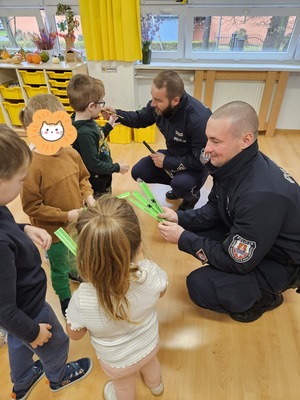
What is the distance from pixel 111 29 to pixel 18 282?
299 centimetres

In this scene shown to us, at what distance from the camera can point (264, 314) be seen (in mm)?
1542

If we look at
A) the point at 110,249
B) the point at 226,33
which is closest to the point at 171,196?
the point at 110,249

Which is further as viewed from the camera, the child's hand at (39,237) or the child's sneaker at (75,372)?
→ the child's sneaker at (75,372)

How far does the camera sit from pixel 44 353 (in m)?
1.00

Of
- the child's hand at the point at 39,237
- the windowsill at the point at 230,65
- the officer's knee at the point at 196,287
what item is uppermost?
the windowsill at the point at 230,65

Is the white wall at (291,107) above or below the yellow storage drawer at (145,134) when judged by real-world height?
above

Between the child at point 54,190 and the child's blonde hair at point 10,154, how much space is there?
0.40 m

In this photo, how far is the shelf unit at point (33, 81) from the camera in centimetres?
322

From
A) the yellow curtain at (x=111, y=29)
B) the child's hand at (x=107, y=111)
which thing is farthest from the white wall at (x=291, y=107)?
the child's hand at (x=107, y=111)

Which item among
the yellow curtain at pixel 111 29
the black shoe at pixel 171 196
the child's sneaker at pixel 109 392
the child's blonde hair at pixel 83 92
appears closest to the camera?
the child's sneaker at pixel 109 392

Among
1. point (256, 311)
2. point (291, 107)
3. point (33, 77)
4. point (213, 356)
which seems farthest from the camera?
point (291, 107)

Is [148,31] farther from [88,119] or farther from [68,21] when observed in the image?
[88,119]

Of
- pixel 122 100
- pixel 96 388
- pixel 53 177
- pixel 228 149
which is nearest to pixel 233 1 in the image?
pixel 122 100

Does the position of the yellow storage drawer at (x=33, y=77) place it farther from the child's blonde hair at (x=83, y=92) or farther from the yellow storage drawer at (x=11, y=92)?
the child's blonde hair at (x=83, y=92)
